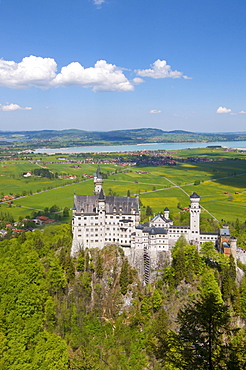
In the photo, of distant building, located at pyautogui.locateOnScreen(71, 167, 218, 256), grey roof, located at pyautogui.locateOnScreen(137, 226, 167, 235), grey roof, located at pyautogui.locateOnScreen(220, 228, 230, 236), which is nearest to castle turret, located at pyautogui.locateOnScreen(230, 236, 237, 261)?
grey roof, located at pyautogui.locateOnScreen(220, 228, 230, 236)

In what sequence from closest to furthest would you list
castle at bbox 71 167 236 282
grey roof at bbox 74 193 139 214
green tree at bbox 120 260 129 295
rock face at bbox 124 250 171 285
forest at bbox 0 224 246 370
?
forest at bbox 0 224 246 370
green tree at bbox 120 260 129 295
rock face at bbox 124 250 171 285
castle at bbox 71 167 236 282
grey roof at bbox 74 193 139 214

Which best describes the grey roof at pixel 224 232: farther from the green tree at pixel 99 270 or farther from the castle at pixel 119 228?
the green tree at pixel 99 270

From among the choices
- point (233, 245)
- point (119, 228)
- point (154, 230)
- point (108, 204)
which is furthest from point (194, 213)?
point (108, 204)

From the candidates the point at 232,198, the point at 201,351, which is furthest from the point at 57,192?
the point at 201,351

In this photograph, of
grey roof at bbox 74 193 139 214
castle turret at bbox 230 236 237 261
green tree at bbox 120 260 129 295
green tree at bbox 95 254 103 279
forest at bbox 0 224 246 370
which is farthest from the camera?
grey roof at bbox 74 193 139 214

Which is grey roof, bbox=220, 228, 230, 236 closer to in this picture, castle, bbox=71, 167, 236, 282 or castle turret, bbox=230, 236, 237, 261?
castle, bbox=71, 167, 236, 282

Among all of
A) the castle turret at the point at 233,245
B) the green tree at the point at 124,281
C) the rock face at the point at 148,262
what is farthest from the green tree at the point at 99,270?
the castle turret at the point at 233,245
